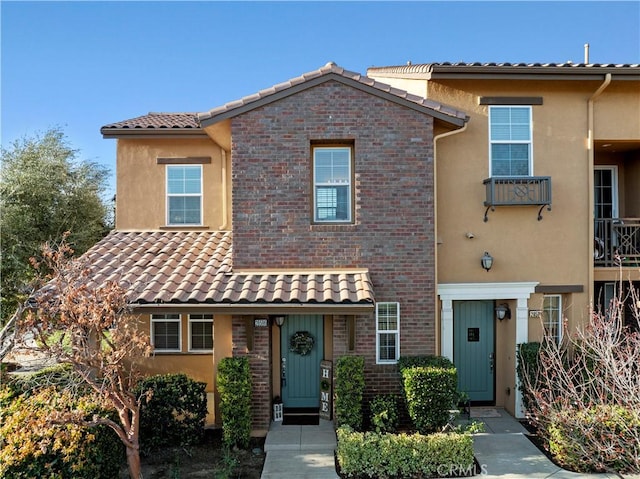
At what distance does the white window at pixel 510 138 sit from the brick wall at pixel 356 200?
209 cm

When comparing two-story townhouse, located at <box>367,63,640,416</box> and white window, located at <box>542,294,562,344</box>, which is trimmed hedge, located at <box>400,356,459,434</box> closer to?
two-story townhouse, located at <box>367,63,640,416</box>

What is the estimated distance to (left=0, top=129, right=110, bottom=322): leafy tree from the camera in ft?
49.8

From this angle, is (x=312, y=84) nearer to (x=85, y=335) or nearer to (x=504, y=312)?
(x=85, y=335)

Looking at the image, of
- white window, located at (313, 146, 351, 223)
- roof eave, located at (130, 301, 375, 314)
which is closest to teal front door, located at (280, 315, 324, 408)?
roof eave, located at (130, 301, 375, 314)

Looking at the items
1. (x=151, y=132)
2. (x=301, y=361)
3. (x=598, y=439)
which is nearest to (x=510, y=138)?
(x=598, y=439)

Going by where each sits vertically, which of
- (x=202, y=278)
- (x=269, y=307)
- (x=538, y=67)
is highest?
(x=538, y=67)

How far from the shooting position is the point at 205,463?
314 inches

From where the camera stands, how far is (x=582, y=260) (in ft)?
33.5

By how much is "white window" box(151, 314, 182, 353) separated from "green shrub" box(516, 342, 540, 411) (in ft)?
28.6

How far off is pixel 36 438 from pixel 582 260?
11.3m

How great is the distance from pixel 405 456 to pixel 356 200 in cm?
496

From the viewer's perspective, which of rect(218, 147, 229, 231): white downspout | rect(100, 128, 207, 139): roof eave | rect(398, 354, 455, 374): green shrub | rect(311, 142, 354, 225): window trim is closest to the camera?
rect(398, 354, 455, 374): green shrub

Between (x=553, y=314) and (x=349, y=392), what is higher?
(x=553, y=314)

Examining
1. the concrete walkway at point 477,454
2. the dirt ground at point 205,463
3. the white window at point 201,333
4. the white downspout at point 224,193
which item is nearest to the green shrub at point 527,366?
the concrete walkway at point 477,454
